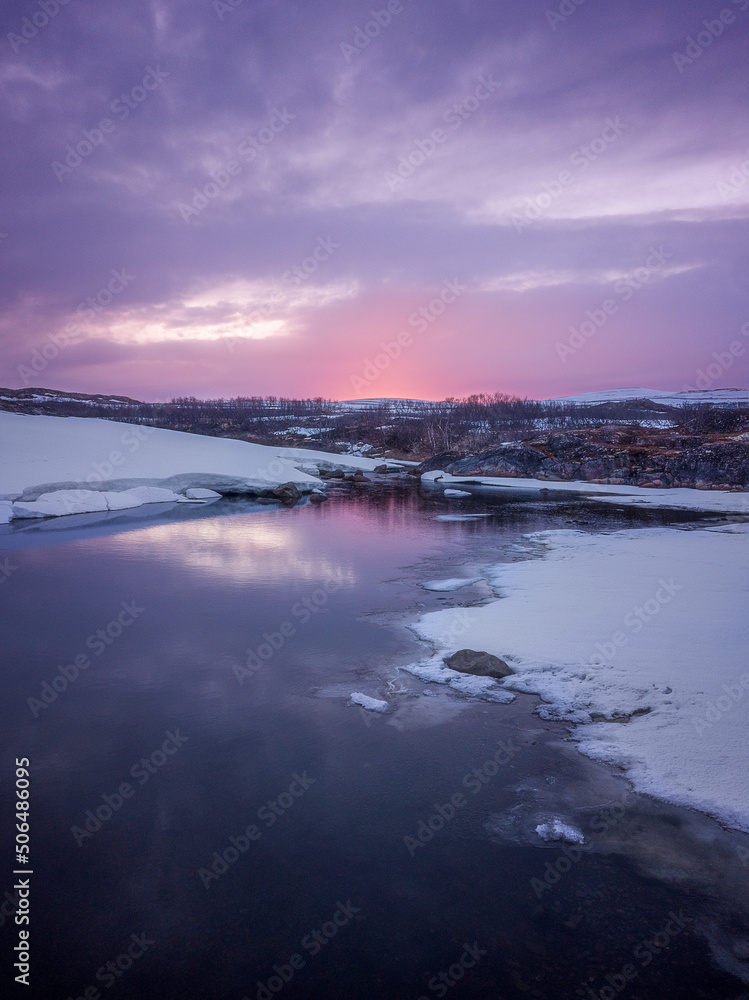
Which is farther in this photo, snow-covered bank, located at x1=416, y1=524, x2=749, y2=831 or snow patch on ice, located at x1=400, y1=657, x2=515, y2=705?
snow patch on ice, located at x1=400, y1=657, x2=515, y2=705

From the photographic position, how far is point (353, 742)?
16.1 feet

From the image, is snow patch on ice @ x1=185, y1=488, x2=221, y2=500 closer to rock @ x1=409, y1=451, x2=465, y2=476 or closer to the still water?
the still water

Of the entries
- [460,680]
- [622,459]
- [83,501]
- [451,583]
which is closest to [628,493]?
[622,459]

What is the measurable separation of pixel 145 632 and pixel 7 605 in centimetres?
312

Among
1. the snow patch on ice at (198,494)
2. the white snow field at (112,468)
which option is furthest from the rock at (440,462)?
the snow patch on ice at (198,494)
